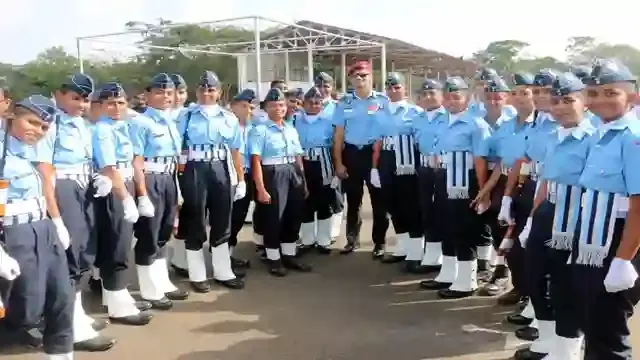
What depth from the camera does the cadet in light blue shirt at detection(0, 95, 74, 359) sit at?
11.1 ft

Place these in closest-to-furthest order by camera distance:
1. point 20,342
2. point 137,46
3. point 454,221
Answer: point 20,342
point 454,221
point 137,46

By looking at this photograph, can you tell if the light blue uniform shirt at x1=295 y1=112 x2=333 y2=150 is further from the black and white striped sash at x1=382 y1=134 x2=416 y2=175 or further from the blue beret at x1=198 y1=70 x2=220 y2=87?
the blue beret at x1=198 y1=70 x2=220 y2=87

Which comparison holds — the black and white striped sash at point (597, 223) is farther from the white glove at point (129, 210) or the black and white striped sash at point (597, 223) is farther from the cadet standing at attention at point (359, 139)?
the cadet standing at attention at point (359, 139)

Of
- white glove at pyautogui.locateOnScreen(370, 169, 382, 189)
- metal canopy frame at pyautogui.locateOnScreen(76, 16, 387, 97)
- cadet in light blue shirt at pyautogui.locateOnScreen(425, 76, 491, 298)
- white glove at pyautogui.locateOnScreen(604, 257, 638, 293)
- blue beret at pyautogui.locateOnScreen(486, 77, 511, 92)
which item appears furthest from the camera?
metal canopy frame at pyautogui.locateOnScreen(76, 16, 387, 97)

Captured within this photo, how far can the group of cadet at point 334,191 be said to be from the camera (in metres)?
3.15

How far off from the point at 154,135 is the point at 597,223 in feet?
11.7

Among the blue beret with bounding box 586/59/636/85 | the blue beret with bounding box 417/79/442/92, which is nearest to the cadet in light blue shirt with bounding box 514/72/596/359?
the blue beret with bounding box 586/59/636/85

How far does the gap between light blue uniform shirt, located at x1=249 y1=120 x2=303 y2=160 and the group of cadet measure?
0.02 meters

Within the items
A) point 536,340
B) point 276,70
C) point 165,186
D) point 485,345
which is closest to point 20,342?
point 165,186

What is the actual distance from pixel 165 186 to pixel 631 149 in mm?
3716

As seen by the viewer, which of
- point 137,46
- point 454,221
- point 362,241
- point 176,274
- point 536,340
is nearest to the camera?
point 536,340

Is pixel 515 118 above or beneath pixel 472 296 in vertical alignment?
above

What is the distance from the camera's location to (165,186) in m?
5.36

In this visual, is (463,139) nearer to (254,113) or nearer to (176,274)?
(254,113)
